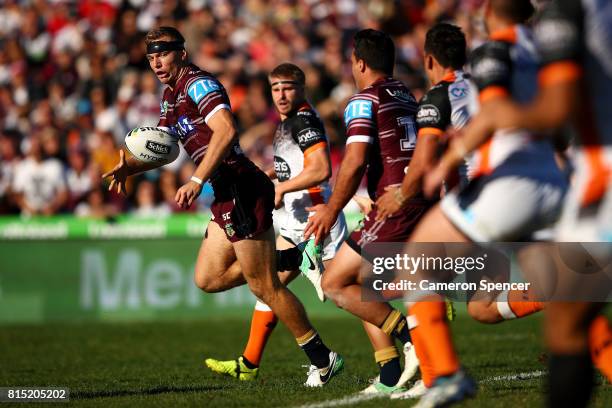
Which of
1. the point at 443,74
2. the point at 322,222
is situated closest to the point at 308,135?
the point at 322,222

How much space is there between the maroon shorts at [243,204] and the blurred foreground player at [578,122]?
363 cm

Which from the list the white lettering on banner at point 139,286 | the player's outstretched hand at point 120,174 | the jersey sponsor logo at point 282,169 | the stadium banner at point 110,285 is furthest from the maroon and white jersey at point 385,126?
the white lettering on banner at point 139,286

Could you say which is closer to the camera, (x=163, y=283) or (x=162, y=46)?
(x=162, y=46)

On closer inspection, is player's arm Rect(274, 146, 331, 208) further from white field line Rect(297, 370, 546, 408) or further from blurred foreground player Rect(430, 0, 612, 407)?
blurred foreground player Rect(430, 0, 612, 407)

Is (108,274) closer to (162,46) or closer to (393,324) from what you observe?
(162,46)

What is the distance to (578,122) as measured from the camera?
4.51m

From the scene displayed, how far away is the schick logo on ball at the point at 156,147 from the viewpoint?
8.18 meters

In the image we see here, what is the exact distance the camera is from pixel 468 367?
905 centimetres

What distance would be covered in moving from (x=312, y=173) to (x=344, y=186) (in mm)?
1497

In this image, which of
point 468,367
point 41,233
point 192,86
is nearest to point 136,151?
A: point 192,86

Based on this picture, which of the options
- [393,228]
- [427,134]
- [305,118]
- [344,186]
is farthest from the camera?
[305,118]

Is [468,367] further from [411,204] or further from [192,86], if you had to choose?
[192,86]

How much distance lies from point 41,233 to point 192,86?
8.21m

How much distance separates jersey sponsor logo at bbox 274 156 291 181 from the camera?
9.09 metres
